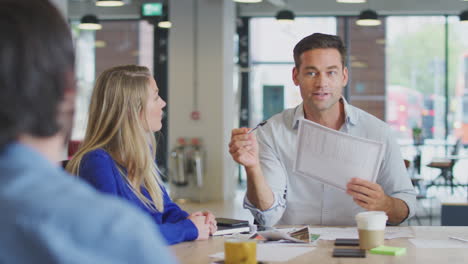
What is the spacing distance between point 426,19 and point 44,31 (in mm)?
12571

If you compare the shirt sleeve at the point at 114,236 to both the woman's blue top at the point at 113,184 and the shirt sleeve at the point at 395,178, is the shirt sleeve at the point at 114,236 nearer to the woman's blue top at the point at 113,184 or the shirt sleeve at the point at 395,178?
the woman's blue top at the point at 113,184

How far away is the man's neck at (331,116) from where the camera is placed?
3133 millimetres

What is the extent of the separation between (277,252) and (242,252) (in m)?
0.31

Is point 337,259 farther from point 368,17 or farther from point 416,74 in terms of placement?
point 416,74

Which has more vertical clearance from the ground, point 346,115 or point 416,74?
point 416,74

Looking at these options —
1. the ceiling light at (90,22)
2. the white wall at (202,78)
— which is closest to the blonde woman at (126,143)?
the white wall at (202,78)

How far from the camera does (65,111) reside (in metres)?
0.88

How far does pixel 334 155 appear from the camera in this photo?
267 centimetres

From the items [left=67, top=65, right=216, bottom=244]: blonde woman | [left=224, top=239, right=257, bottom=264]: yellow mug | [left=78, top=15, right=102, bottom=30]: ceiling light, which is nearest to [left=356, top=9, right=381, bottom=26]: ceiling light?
[left=78, top=15, right=102, bottom=30]: ceiling light

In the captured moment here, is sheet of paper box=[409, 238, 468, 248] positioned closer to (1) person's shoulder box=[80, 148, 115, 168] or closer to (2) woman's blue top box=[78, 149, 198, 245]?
(2) woman's blue top box=[78, 149, 198, 245]

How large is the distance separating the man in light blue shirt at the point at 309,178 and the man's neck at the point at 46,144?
198cm

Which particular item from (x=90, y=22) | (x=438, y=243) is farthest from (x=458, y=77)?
(x=438, y=243)

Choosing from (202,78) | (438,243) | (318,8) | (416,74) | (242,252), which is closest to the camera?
(242,252)

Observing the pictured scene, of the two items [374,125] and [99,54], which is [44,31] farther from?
[99,54]
